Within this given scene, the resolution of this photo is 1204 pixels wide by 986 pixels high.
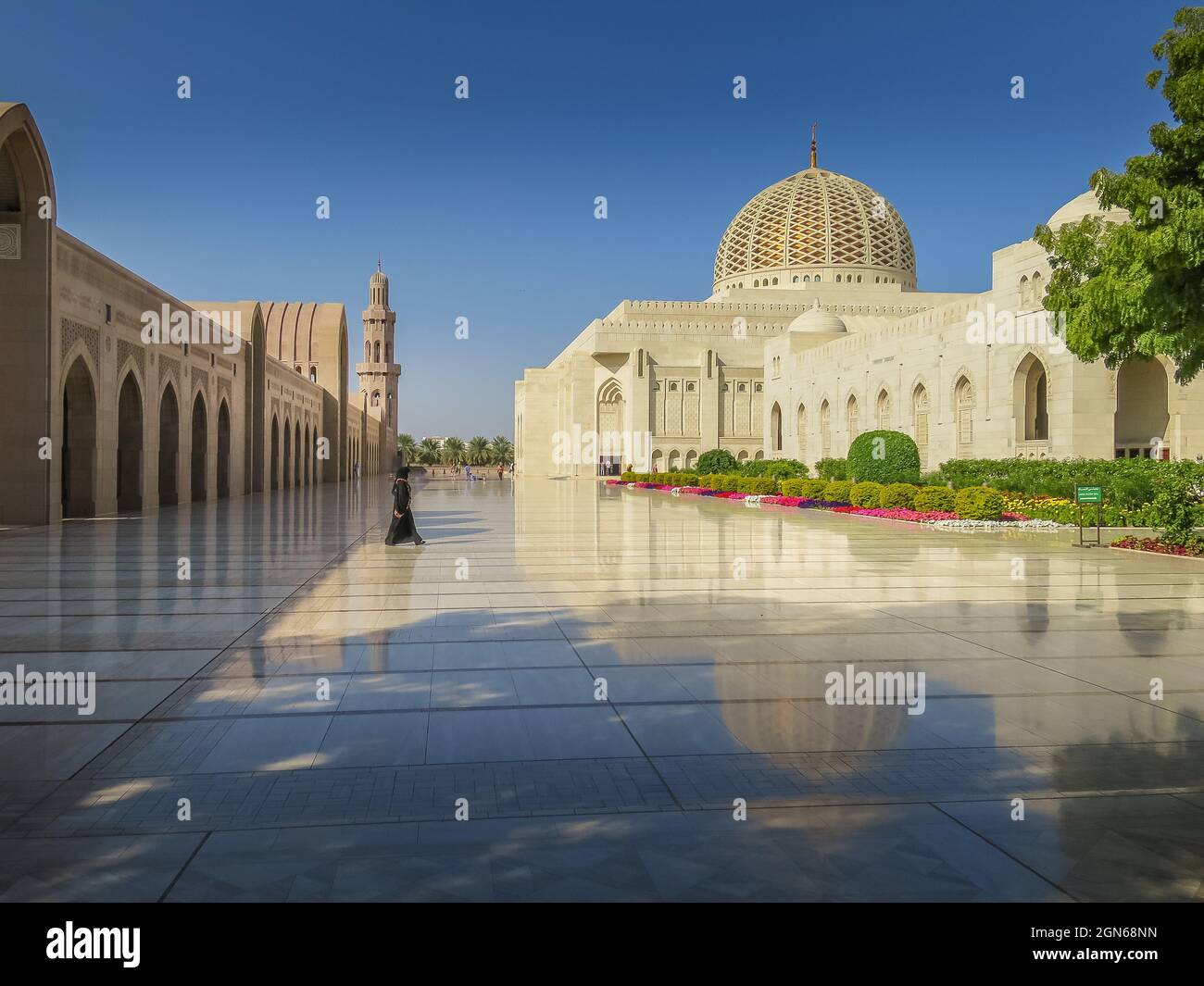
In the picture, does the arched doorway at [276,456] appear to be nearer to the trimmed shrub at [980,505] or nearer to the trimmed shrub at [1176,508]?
the trimmed shrub at [980,505]

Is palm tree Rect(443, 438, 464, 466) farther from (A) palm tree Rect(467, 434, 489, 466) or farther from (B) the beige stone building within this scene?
(B) the beige stone building

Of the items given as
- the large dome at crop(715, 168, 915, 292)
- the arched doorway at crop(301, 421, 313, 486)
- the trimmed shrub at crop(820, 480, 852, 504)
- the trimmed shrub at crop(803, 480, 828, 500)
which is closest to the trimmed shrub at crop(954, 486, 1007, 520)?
the trimmed shrub at crop(820, 480, 852, 504)

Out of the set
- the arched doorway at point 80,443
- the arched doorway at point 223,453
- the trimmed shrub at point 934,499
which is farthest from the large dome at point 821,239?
the arched doorway at point 80,443

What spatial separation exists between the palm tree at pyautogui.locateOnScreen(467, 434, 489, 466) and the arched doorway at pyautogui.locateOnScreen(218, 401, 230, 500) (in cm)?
5616

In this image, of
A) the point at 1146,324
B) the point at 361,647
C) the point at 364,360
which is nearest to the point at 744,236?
the point at 364,360

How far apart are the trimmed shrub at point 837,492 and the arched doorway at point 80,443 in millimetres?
15009

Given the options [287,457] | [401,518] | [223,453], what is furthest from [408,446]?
[401,518]

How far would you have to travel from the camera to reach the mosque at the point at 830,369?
70.3 ft
